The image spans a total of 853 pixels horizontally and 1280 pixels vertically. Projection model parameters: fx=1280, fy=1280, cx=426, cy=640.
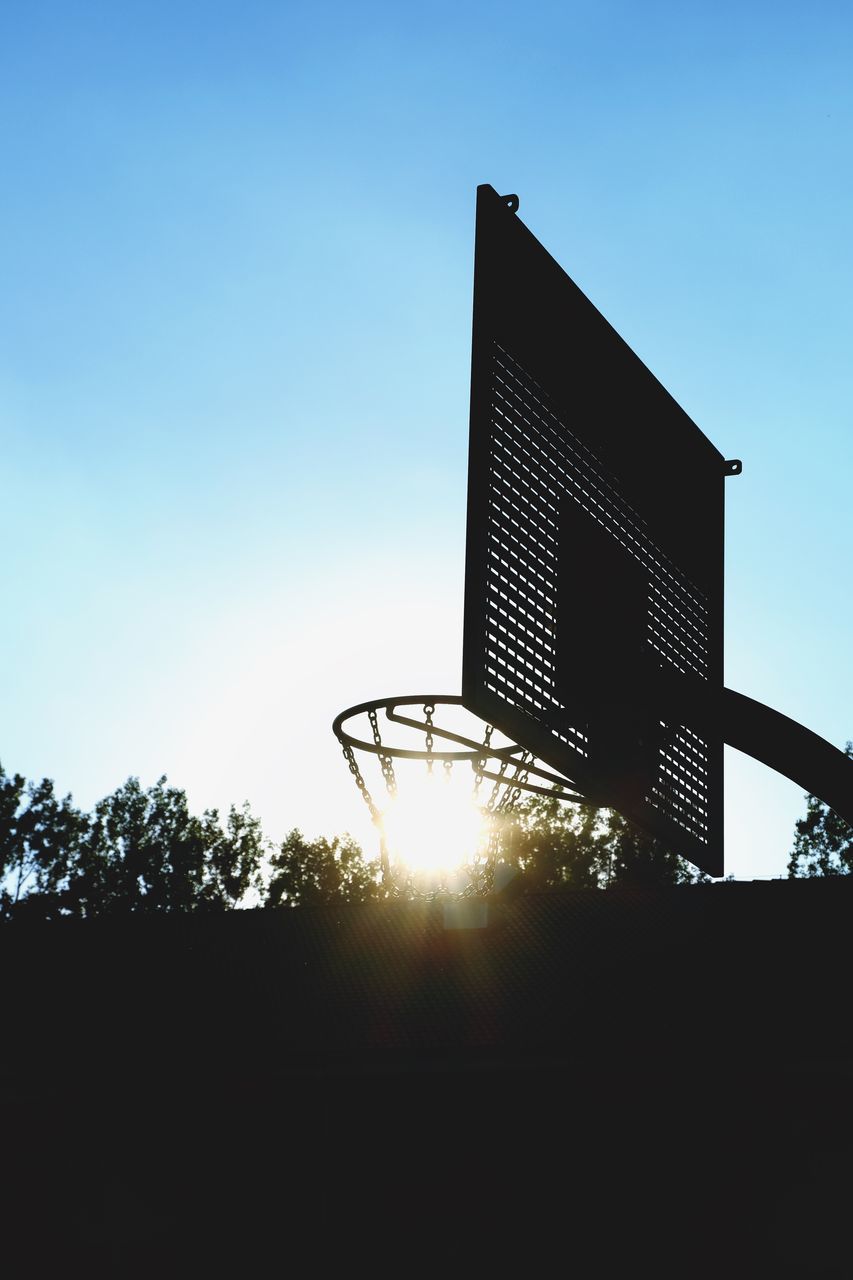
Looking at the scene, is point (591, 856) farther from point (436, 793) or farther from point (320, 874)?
point (436, 793)

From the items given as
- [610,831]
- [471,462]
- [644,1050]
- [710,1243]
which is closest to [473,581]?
[471,462]

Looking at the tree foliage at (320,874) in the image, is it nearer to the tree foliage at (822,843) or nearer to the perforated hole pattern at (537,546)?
the tree foliage at (822,843)

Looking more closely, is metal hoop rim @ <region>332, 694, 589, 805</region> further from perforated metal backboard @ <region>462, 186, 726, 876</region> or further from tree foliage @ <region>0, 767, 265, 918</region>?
tree foliage @ <region>0, 767, 265, 918</region>

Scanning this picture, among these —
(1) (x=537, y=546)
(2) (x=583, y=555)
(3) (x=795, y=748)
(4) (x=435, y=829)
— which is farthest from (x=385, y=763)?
(3) (x=795, y=748)

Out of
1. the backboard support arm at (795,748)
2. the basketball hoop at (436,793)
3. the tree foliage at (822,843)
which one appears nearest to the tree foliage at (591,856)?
the tree foliage at (822,843)

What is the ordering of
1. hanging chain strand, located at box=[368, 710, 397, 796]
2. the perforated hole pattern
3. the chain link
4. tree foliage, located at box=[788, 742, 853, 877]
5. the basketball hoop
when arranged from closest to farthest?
the perforated hole pattern, the basketball hoop, hanging chain strand, located at box=[368, 710, 397, 796], the chain link, tree foliage, located at box=[788, 742, 853, 877]

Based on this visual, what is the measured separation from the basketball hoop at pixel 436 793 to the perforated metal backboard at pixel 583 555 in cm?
59

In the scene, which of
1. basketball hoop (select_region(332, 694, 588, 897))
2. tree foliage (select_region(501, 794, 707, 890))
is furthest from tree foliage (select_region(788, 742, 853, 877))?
basketball hoop (select_region(332, 694, 588, 897))

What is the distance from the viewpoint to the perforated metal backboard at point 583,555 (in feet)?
18.7

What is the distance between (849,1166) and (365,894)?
114ft

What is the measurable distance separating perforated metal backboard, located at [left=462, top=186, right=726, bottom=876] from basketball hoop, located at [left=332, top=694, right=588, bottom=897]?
59 cm

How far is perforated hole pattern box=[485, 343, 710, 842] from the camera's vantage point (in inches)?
224

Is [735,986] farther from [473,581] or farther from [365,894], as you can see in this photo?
[365,894]

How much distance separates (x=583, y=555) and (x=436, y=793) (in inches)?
143
